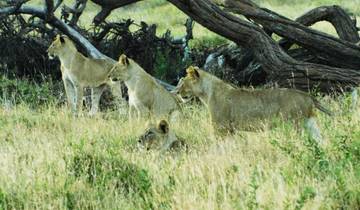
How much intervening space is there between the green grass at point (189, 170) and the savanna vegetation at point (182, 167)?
10 millimetres

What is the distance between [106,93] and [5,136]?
4.54 metres

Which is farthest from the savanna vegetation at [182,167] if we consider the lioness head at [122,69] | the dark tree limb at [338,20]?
the dark tree limb at [338,20]

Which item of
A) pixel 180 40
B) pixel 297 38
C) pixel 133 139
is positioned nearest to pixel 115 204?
pixel 133 139

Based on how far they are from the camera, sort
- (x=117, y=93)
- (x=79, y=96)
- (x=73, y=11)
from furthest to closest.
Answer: (x=73, y=11)
(x=117, y=93)
(x=79, y=96)

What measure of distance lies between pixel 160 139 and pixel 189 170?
4.45 feet

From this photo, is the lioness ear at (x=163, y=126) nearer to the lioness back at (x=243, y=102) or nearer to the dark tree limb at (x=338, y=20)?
the lioness back at (x=243, y=102)

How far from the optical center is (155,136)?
8484mm

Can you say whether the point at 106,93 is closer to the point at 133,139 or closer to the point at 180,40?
the point at 180,40

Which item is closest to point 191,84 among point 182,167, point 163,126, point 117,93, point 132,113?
point 163,126

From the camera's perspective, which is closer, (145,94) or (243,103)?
(243,103)

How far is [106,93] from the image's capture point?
1366cm

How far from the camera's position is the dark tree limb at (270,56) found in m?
12.3

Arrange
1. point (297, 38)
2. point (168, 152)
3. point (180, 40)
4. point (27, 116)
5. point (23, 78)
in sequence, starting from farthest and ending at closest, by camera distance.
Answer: point (180, 40) → point (23, 78) → point (297, 38) → point (27, 116) → point (168, 152)

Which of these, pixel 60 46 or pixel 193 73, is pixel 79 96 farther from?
pixel 193 73
